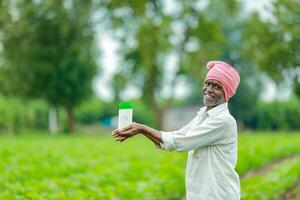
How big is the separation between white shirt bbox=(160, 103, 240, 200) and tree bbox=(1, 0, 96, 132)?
40.6 metres

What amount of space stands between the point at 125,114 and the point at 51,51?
4299 cm

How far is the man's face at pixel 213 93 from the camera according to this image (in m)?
4.67

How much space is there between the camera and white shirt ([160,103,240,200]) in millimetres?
4590

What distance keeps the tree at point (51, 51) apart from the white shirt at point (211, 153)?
40.6 m

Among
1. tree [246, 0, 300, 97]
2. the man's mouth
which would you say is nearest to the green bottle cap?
the man's mouth

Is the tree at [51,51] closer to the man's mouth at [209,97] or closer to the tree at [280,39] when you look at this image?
the tree at [280,39]

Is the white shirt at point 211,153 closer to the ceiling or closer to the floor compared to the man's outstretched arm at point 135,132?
closer to the floor

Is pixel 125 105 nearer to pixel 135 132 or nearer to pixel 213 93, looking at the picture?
pixel 135 132

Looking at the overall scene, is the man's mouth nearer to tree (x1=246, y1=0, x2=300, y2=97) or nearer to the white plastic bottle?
the white plastic bottle

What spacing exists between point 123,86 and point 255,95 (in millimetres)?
20447

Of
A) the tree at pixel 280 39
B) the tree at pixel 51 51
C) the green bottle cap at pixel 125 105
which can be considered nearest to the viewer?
the green bottle cap at pixel 125 105

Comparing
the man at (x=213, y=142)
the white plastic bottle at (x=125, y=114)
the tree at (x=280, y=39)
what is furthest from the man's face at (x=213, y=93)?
the tree at (x=280, y=39)

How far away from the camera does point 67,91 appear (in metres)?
46.4

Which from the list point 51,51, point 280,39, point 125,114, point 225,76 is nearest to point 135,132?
point 125,114
